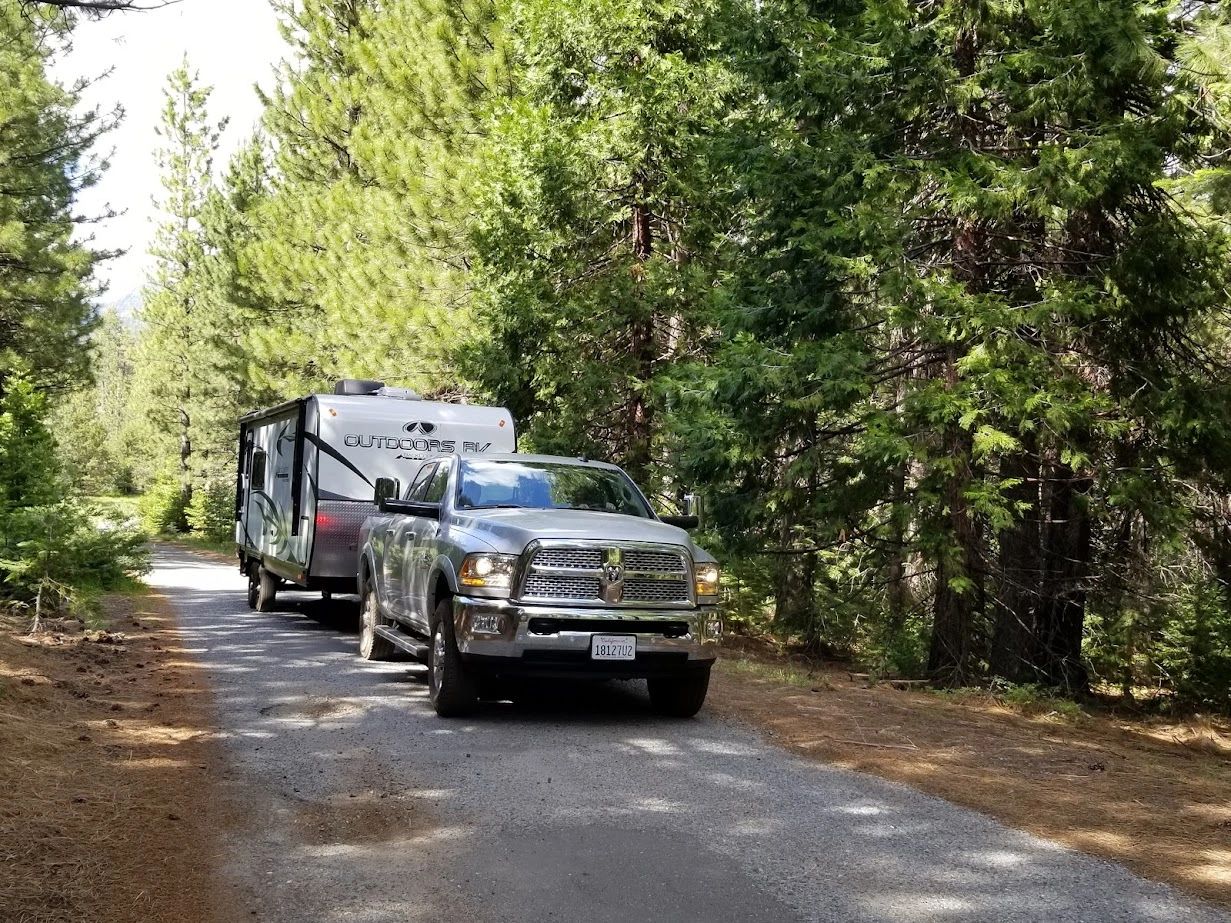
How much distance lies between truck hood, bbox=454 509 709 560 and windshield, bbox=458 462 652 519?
0.32m

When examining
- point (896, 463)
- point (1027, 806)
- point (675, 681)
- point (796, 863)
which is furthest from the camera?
point (896, 463)

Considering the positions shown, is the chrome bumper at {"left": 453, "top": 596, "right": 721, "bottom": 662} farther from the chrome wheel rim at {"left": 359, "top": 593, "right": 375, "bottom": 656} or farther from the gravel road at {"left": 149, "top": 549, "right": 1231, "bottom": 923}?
the chrome wheel rim at {"left": 359, "top": 593, "right": 375, "bottom": 656}

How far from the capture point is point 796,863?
18.8 feet

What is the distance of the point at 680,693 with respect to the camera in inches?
380

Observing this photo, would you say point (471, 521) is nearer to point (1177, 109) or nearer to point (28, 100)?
point (1177, 109)

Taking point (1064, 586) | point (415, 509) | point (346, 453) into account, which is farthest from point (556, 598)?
point (1064, 586)

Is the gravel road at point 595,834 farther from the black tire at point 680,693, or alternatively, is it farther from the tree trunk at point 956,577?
the tree trunk at point 956,577

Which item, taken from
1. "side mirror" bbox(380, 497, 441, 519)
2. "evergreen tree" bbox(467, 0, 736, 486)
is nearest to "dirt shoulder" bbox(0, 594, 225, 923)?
"side mirror" bbox(380, 497, 441, 519)

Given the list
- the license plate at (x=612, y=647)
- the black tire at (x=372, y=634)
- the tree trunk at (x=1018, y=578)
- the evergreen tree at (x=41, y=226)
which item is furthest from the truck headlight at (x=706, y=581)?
the evergreen tree at (x=41, y=226)

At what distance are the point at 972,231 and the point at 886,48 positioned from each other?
2.26 metres

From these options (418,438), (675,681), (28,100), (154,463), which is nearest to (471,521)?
(675,681)

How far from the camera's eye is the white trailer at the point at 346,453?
14875 millimetres

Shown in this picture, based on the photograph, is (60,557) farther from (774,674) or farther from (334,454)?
(774,674)

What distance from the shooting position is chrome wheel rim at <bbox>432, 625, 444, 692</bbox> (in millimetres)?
9320
